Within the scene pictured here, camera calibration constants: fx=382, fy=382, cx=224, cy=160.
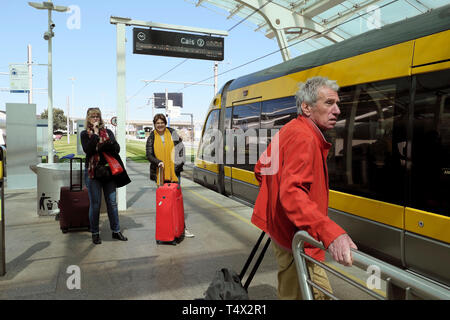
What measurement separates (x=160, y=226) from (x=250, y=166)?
2.99m

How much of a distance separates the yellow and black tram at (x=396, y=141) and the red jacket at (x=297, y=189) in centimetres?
219

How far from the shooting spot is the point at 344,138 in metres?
4.98

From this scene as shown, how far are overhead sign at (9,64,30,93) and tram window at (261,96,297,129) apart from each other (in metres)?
12.3

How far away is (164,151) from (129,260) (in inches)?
62.5

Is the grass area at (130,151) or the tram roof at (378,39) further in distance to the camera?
the grass area at (130,151)

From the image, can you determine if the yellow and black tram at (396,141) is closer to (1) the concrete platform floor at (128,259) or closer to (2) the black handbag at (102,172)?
(1) the concrete platform floor at (128,259)

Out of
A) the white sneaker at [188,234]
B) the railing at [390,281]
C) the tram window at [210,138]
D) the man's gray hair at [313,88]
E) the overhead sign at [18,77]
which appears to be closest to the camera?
the railing at [390,281]

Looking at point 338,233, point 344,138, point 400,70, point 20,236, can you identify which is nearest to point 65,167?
point 20,236

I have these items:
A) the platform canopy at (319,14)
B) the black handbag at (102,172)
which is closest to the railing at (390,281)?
the black handbag at (102,172)

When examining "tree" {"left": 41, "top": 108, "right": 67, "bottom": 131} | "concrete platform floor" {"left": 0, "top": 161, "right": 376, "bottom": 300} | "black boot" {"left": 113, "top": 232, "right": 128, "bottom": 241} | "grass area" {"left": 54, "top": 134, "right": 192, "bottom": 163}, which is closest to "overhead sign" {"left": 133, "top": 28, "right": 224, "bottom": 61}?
"concrete platform floor" {"left": 0, "top": 161, "right": 376, "bottom": 300}

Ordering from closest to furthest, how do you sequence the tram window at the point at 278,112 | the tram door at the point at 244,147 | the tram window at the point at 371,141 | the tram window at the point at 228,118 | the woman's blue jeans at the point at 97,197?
the tram window at the point at 371,141, the woman's blue jeans at the point at 97,197, the tram window at the point at 278,112, the tram door at the point at 244,147, the tram window at the point at 228,118

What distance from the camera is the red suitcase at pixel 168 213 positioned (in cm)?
499

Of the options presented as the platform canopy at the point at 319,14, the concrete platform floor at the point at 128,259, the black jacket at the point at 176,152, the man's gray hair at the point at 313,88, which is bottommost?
the concrete platform floor at the point at 128,259
